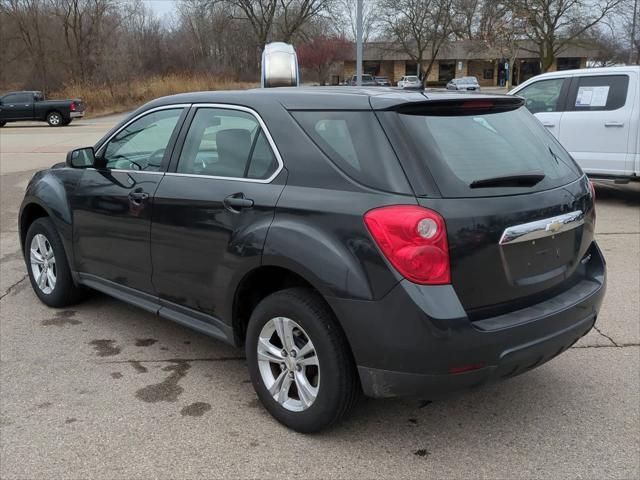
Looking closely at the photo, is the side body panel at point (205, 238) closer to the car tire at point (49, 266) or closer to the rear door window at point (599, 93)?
the car tire at point (49, 266)

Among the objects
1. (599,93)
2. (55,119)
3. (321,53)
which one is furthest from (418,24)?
(599,93)

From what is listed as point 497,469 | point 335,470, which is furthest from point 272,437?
point 497,469

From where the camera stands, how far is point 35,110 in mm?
29703

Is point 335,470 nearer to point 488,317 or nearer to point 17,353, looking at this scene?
point 488,317

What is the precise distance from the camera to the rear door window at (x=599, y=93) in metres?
8.38

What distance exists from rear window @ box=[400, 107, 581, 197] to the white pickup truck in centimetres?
573

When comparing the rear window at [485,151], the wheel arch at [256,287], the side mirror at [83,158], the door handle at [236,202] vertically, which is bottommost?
the wheel arch at [256,287]

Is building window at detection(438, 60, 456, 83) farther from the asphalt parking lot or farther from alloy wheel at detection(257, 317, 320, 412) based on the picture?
alloy wheel at detection(257, 317, 320, 412)

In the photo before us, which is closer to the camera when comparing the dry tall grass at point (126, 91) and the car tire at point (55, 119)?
the car tire at point (55, 119)

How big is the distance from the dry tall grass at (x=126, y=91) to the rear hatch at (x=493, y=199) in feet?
120

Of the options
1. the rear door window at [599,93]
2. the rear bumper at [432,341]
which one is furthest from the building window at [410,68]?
the rear bumper at [432,341]

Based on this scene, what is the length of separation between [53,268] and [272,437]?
8.77 ft

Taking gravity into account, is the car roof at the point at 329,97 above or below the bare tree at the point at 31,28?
Answer: below

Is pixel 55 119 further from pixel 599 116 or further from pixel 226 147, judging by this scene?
pixel 226 147
